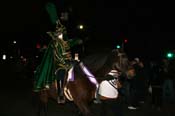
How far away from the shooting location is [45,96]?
11.1m

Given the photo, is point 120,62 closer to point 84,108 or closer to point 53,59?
point 84,108

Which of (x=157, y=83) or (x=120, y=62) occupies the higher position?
(x=120, y=62)

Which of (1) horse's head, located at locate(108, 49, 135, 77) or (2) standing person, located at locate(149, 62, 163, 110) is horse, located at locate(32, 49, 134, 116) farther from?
(2) standing person, located at locate(149, 62, 163, 110)

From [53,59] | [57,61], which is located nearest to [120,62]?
[57,61]

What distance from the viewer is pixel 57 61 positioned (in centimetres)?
1034

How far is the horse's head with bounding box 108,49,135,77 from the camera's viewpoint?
8984 mm

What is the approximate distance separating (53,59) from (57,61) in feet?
0.47

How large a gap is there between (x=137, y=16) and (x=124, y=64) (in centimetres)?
5256

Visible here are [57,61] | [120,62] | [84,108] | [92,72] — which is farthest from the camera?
[57,61]

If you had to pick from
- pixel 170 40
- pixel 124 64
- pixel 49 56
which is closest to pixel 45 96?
pixel 49 56

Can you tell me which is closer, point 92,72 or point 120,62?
point 120,62

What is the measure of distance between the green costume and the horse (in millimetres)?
516

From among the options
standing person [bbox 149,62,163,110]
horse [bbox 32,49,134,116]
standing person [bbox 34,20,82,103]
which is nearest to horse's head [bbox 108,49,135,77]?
horse [bbox 32,49,134,116]

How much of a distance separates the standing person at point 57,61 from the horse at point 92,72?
35 cm
